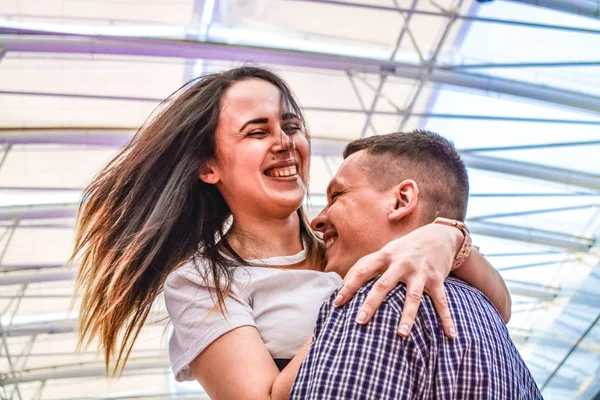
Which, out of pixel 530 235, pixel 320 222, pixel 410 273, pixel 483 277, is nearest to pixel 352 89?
pixel 530 235

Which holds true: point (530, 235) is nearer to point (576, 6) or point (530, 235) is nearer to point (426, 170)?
point (576, 6)

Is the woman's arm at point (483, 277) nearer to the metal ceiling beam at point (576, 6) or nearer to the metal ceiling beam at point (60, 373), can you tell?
the metal ceiling beam at point (576, 6)

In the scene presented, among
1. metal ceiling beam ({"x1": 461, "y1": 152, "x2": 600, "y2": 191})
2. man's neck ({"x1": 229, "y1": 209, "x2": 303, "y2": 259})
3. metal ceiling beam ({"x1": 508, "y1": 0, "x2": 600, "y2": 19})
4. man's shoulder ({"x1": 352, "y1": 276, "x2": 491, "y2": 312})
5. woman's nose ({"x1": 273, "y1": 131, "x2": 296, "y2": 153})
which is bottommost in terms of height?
metal ceiling beam ({"x1": 461, "y1": 152, "x2": 600, "y2": 191})

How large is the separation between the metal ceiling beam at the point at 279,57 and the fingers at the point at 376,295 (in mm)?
10297

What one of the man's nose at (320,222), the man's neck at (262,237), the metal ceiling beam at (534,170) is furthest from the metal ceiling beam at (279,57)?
the man's nose at (320,222)

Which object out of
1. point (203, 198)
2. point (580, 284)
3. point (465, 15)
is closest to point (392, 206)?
point (203, 198)

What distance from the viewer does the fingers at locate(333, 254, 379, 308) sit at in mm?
2311

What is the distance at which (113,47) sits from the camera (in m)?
14.1

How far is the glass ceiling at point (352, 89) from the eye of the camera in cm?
1404

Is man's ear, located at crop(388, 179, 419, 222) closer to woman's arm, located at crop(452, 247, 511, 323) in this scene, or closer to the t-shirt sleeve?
woman's arm, located at crop(452, 247, 511, 323)

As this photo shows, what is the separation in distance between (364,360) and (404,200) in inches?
31.0

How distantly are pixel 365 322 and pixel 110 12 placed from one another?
13137mm

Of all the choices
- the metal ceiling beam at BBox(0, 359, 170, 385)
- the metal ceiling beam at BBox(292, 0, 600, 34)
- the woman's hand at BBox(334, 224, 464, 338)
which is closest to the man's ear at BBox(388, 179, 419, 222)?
the woman's hand at BBox(334, 224, 464, 338)

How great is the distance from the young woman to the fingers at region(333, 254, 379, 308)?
0.89ft
